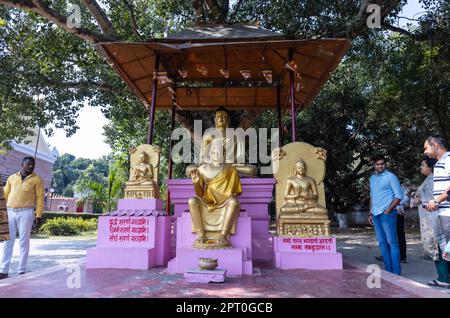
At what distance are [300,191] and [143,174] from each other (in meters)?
2.44

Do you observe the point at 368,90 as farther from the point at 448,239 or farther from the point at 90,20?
the point at 448,239

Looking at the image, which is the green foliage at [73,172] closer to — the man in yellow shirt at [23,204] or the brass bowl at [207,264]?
the man in yellow shirt at [23,204]

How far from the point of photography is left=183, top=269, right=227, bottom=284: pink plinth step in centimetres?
405

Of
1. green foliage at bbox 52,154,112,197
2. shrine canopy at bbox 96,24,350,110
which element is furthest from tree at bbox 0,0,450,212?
green foliage at bbox 52,154,112,197

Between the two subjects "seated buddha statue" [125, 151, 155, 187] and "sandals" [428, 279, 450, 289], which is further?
"seated buddha statue" [125, 151, 155, 187]

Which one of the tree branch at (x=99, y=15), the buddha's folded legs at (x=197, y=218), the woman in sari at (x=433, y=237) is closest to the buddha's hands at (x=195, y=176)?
the buddha's folded legs at (x=197, y=218)

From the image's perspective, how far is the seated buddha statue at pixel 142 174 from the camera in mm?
5684

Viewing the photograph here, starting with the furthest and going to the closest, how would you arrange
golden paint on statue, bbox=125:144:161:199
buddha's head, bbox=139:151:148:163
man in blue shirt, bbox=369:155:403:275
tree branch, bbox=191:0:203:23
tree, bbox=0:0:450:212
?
tree branch, bbox=191:0:203:23 < tree, bbox=0:0:450:212 < buddha's head, bbox=139:151:148:163 < golden paint on statue, bbox=125:144:161:199 < man in blue shirt, bbox=369:155:403:275

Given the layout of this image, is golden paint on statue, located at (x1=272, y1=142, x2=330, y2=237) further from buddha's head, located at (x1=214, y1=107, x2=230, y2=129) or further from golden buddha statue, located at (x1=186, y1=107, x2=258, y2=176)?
→ buddha's head, located at (x1=214, y1=107, x2=230, y2=129)

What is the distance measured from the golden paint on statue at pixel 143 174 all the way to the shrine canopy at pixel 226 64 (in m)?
1.50

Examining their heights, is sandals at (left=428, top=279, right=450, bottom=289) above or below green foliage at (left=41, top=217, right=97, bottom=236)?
below

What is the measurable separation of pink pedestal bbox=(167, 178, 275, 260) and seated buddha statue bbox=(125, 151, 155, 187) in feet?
1.29

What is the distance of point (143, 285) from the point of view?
3939mm

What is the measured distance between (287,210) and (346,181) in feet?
52.9
